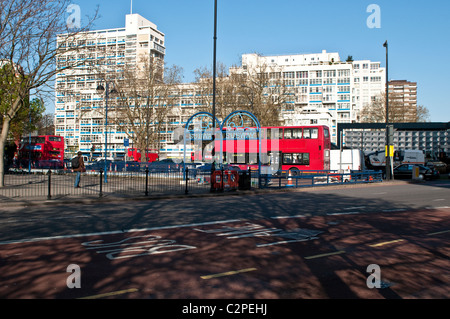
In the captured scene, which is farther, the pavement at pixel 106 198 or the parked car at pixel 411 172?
the parked car at pixel 411 172

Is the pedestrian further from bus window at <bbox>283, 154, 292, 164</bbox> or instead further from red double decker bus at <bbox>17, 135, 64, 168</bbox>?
red double decker bus at <bbox>17, 135, 64, 168</bbox>

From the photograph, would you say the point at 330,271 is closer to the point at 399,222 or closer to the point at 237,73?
the point at 399,222

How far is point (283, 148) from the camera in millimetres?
34156

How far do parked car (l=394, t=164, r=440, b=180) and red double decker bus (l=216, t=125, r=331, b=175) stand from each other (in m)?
9.05

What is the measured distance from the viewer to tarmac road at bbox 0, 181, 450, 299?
4942 millimetres

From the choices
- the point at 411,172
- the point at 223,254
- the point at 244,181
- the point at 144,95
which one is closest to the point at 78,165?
the point at 244,181

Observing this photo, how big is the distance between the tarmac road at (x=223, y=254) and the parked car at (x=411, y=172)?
26.4m

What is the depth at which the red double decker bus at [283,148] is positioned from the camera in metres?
32.5

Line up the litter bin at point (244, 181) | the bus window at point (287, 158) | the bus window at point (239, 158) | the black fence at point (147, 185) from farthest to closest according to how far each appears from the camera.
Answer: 1. the bus window at point (239, 158)
2. the bus window at point (287, 158)
3. the litter bin at point (244, 181)
4. the black fence at point (147, 185)

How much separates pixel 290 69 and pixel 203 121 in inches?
2469

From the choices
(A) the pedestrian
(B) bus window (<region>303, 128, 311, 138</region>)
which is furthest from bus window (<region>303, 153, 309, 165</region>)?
(A) the pedestrian

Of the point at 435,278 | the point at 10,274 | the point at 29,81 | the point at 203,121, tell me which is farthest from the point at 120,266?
the point at 203,121

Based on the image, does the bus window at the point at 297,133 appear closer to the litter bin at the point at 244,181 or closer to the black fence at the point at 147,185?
the black fence at the point at 147,185

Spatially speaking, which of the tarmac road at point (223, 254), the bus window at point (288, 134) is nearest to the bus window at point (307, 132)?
the bus window at point (288, 134)
